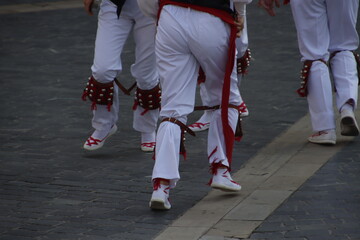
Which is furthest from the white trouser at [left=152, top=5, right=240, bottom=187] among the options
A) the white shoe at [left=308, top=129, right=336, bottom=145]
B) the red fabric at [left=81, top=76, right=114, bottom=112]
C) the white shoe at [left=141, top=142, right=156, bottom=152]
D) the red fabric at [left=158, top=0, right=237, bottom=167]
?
the white shoe at [left=308, top=129, right=336, bottom=145]

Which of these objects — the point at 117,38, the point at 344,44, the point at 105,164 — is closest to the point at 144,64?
the point at 117,38

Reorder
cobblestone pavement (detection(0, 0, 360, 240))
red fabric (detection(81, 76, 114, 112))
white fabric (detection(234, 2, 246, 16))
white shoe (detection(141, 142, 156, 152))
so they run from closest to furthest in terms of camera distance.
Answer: cobblestone pavement (detection(0, 0, 360, 240)), white fabric (detection(234, 2, 246, 16)), red fabric (detection(81, 76, 114, 112)), white shoe (detection(141, 142, 156, 152))

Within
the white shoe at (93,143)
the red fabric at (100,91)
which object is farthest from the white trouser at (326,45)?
the white shoe at (93,143)

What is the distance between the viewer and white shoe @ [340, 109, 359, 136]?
7.57 m

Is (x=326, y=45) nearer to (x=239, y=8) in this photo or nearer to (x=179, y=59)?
(x=239, y=8)

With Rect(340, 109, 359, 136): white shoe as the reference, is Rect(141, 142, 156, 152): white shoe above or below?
below

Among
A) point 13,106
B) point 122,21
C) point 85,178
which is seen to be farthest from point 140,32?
point 13,106

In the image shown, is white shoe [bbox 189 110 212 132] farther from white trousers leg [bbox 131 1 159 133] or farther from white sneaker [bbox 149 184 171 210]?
white sneaker [bbox 149 184 171 210]

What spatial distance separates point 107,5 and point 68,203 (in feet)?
5.51

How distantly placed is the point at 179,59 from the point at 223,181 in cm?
82

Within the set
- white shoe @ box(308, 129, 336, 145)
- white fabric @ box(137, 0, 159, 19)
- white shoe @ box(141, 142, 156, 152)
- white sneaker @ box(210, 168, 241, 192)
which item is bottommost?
white shoe @ box(141, 142, 156, 152)

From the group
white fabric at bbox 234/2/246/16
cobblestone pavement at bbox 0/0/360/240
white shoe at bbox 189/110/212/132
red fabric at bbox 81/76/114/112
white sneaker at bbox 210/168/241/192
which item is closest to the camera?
cobblestone pavement at bbox 0/0/360/240

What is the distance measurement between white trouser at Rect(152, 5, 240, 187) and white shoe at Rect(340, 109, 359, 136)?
1742mm

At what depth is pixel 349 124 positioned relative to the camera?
757 centimetres
